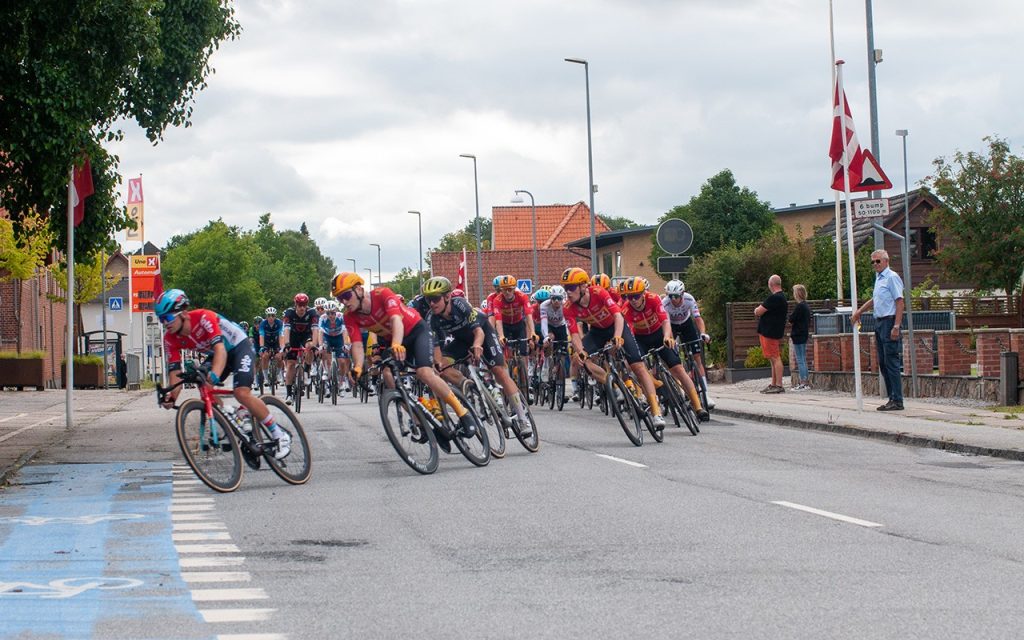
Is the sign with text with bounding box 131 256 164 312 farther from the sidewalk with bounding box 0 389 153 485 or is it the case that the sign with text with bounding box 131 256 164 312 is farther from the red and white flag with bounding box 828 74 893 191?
the red and white flag with bounding box 828 74 893 191

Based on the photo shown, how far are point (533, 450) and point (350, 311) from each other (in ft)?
9.32

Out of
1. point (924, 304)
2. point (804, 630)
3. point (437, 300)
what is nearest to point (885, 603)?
point (804, 630)

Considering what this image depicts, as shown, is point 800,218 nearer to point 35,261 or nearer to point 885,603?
point 35,261

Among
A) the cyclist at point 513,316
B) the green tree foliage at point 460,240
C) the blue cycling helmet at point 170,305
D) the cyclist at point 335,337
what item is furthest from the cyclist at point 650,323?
the green tree foliage at point 460,240

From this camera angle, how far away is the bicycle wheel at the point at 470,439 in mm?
13117

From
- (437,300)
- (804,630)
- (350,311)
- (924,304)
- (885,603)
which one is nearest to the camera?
(804,630)

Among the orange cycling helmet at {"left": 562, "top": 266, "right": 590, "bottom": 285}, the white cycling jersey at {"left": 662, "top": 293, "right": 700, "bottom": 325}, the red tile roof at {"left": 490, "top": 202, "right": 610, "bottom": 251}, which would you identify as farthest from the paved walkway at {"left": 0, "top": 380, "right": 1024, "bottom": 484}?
the red tile roof at {"left": 490, "top": 202, "right": 610, "bottom": 251}

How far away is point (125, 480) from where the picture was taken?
12.9 m

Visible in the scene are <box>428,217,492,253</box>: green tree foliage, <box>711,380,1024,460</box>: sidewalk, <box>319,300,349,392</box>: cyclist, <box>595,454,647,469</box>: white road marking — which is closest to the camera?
<box>595,454,647,469</box>: white road marking

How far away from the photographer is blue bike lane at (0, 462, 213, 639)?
6.37 m

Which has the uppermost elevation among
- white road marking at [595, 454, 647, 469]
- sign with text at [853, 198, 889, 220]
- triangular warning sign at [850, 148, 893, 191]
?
triangular warning sign at [850, 148, 893, 191]

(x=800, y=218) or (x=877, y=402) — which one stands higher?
(x=800, y=218)

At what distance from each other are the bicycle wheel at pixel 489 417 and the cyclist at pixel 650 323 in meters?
3.21

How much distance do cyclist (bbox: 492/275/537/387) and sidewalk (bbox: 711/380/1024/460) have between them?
10.3ft
